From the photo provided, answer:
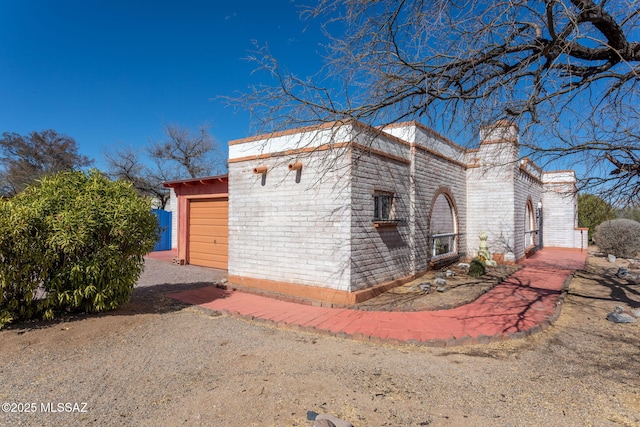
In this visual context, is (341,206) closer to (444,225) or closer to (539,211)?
(444,225)

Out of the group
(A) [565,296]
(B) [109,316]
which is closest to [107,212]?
(B) [109,316]

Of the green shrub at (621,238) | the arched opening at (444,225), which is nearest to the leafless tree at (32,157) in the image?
the arched opening at (444,225)

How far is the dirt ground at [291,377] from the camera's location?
2811 millimetres

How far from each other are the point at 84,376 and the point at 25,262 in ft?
7.38

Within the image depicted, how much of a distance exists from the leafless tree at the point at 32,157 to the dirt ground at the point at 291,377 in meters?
28.6

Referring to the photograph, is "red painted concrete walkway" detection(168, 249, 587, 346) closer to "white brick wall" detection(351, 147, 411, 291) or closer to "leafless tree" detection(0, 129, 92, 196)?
"white brick wall" detection(351, 147, 411, 291)

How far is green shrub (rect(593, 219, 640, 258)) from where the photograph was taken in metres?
14.6

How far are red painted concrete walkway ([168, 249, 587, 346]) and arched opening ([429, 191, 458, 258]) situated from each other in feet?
7.78

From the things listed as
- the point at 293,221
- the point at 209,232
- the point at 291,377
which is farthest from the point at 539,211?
the point at 291,377

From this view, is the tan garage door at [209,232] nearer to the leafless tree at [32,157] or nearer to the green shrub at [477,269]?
the green shrub at [477,269]

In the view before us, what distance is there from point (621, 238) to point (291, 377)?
698 inches

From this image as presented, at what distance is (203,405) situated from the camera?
2.92 meters

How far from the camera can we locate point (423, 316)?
5668 millimetres

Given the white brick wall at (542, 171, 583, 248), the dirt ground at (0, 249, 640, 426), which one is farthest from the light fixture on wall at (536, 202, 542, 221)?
the dirt ground at (0, 249, 640, 426)
